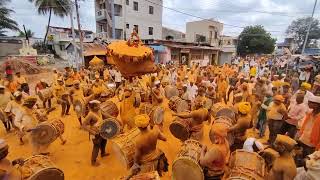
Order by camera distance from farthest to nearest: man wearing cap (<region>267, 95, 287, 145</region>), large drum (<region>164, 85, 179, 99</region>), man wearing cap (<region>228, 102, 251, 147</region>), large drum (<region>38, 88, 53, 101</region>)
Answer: large drum (<region>38, 88, 53, 101</region>) < large drum (<region>164, 85, 179, 99</region>) < man wearing cap (<region>267, 95, 287, 145</region>) < man wearing cap (<region>228, 102, 251, 147</region>)

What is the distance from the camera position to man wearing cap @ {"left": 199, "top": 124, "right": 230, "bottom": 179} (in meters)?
3.53

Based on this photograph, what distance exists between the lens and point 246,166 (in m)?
3.60

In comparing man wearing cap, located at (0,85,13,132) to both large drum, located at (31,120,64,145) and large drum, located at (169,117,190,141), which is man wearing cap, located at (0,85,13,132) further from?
large drum, located at (169,117,190,141)

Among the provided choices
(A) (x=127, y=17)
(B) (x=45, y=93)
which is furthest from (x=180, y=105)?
(A) (x=127, y=17)

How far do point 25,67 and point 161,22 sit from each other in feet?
70.6

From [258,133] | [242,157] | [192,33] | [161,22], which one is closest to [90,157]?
[242,157]

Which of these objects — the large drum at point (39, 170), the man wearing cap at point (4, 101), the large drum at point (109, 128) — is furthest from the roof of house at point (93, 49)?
the large drum at point (39, 170)

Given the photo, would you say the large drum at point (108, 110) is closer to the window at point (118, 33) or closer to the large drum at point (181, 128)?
the large drum at point (181, 128)

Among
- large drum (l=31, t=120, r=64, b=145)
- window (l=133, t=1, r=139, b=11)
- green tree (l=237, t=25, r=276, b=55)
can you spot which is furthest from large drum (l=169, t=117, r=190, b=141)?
green tree (l=237, t=25, r=276, b=55)

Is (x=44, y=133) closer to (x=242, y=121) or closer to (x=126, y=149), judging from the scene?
(x=126, y=149)

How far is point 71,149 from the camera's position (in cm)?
691

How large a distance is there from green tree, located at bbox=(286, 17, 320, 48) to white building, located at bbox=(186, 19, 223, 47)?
18.8 meters

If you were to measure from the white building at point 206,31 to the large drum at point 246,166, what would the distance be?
38.4 metres

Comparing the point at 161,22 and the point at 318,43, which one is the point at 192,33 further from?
the point at 318,43
